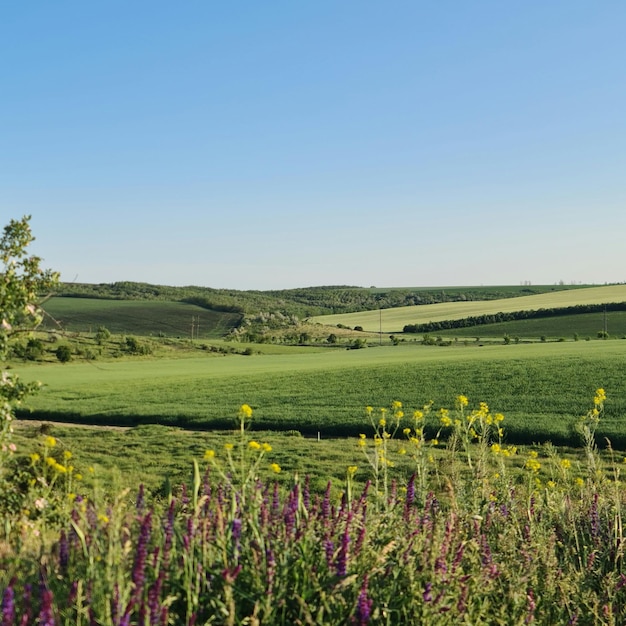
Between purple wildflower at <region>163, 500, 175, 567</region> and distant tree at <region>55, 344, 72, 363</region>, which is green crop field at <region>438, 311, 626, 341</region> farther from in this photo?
purple wildflower at <region>163, 500, 175, 567</region>

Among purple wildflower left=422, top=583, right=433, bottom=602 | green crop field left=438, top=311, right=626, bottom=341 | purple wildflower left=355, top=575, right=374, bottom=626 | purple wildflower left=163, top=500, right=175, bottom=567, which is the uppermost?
purple wildflower left=163, top=500, right=175, bottom=567

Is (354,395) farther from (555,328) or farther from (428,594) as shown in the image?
(555,328)

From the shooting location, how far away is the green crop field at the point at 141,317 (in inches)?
4882

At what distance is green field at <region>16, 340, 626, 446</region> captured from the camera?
1071 inches

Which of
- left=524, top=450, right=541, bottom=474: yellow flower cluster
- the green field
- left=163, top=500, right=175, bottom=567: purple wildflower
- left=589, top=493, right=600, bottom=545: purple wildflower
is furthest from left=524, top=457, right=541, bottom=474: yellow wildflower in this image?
the green field

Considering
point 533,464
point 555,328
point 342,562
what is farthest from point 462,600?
point 555,328

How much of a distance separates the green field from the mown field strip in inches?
2834

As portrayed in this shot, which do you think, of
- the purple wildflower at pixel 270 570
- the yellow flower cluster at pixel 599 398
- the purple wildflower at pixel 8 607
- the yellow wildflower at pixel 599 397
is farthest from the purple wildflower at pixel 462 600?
→ the yellow wildflower at pixel 599 397

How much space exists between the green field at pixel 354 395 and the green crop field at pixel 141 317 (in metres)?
76.4

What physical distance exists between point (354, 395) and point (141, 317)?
10426 cm

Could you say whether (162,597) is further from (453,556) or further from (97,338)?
(97,338)

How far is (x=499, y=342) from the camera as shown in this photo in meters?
84.2

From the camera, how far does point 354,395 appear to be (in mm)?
35250

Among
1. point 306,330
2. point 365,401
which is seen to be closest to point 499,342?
point 306,330
